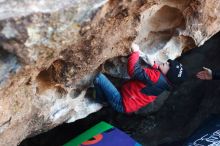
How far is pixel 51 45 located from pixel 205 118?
2.23m

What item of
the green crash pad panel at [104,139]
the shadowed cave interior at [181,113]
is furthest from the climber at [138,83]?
the shadowed cave interior at [181,113]

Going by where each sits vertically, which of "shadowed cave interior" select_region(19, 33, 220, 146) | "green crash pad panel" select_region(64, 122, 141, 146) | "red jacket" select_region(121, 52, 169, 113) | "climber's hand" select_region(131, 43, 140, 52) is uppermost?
"climber's hand" select_region(131, 43, 140, 52)

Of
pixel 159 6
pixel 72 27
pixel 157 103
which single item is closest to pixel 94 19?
pixel 72 27

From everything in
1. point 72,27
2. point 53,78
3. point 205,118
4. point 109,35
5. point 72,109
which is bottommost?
point 205,118

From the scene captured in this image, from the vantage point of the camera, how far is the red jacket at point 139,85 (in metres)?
2.50

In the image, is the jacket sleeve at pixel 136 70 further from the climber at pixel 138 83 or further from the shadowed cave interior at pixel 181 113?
the shadowed cave interior at pixel 181 113

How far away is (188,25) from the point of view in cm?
261

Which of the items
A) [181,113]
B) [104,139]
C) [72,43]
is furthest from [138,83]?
[181,113]

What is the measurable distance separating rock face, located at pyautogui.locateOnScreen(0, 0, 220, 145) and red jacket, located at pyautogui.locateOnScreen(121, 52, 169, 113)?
7 cm

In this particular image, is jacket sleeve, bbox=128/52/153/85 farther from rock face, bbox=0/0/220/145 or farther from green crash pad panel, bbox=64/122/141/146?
green crash pad panel, bbox=64/122/141/146

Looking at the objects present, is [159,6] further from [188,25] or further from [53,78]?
[53,78]

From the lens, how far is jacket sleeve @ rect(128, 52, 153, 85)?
8.07 feet

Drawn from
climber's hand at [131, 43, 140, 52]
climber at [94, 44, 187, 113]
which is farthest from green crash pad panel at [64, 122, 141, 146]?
climber's hand at [131, 43, 140, 52]

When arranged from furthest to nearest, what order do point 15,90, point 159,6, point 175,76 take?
point 175,76
point 159,6
point 15,90
